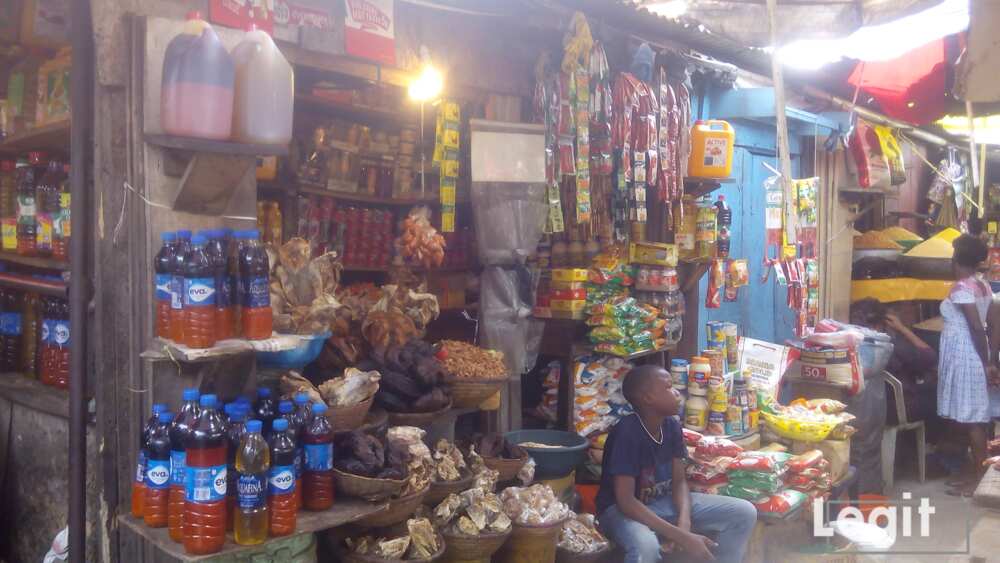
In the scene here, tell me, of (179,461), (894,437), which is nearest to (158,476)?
(179,461)

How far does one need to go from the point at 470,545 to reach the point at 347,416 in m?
0.75

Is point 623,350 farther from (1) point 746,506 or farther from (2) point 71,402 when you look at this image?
(2) point 71,402

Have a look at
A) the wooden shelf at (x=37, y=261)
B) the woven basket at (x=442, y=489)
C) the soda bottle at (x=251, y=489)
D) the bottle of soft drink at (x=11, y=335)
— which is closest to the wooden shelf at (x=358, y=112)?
the wooden shelf at (x=37, y=261)

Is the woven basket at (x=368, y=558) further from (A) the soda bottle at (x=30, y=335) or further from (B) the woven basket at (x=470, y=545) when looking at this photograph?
(A) the soda bottle at (x=30, y=335)

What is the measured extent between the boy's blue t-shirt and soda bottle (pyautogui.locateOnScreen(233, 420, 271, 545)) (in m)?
1.89

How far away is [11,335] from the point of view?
443cm

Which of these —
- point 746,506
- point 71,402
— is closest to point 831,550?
point 746,506

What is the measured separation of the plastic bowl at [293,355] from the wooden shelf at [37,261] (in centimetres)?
134

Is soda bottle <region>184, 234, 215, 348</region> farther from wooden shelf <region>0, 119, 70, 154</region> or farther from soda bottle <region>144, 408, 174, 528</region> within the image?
wooden shelf <region>0, 119, 70, 154</region>

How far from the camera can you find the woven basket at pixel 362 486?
2824 mm

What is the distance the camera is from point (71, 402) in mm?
3094

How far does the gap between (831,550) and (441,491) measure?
8.64 feet

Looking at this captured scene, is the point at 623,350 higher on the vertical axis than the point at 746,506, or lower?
higher

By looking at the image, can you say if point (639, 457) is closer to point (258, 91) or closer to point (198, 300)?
point (198, 300)
